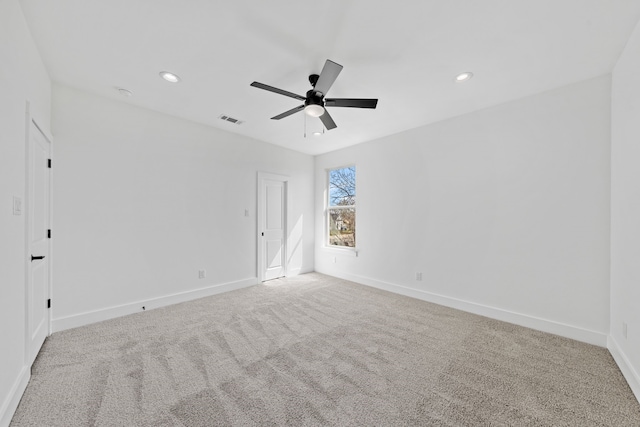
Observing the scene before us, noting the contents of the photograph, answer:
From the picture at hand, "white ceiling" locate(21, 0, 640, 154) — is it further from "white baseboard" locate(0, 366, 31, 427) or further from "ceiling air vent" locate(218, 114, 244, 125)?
"white baseboard" locate(0, 366, 31, 427)

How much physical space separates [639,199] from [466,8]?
6.15 ft

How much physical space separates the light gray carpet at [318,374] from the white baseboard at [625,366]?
0.18 ft

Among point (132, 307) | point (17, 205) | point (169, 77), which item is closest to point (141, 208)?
point (132, 307)

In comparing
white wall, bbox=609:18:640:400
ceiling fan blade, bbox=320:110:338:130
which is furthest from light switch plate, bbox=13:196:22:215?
white wall, bbox=609:18:640:400

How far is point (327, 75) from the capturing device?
6.92 feet

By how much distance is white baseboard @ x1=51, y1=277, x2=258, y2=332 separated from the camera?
9.07 feet

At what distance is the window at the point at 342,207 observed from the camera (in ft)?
16.8

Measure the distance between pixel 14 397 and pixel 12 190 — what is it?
1.34m

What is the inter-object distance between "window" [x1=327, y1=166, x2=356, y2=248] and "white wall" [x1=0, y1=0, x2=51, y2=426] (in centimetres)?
430

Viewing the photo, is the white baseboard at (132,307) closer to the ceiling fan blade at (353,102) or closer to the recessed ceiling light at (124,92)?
the recessed ceiling light at (124,92)

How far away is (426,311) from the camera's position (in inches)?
133

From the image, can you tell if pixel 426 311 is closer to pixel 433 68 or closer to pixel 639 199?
pixel 639 199

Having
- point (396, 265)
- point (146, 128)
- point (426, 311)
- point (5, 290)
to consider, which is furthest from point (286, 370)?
point (146, 128)

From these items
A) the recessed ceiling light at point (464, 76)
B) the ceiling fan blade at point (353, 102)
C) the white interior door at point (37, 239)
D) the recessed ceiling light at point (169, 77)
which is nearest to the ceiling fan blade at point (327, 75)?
the ceiling fan blade at point (353, 102)
